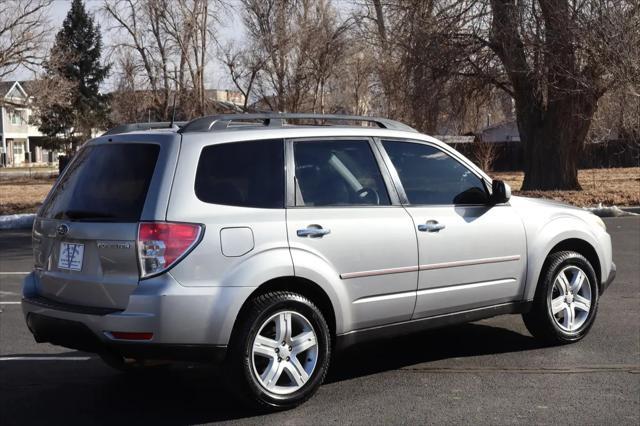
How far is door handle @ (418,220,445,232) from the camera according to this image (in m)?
5.78

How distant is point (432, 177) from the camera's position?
612 cm

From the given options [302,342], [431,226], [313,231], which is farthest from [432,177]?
[302,342]

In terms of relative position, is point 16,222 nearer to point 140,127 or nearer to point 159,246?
point 140,127

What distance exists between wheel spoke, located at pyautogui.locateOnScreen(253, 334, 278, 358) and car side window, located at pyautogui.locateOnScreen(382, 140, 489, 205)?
5.04 feet

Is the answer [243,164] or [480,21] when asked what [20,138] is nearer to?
[480,21]

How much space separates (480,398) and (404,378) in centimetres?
70

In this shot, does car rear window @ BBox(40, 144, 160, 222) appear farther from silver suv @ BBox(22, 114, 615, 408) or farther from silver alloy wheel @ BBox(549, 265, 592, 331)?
silver alloy wheel @ BBox(549, 265, 592, 331)

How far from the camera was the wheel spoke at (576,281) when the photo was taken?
21.9 feet

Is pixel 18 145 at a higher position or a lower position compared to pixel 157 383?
higher

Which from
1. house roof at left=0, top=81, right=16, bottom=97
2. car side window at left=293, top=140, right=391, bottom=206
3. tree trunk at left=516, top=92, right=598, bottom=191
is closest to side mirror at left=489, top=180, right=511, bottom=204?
car side window at left=293, top=140, right=391, bottom=206

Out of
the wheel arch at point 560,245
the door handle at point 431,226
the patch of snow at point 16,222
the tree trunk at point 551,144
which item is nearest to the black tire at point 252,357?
the door handle at point 431,226

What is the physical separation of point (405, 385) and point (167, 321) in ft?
6.17

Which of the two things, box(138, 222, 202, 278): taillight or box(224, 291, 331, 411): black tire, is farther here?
box(224, 291, 331, 411): black tire

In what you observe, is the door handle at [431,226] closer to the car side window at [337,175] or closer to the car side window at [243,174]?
the car side window at [337,175]
